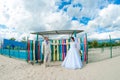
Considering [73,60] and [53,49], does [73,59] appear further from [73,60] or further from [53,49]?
[53,49]

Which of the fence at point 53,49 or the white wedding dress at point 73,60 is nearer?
the white wedding dress at point 73,60

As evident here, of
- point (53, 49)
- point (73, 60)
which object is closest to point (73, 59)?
point (73, 60)

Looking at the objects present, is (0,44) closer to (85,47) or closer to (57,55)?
(57,55)

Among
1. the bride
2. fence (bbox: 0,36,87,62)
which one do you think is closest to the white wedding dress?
the bride

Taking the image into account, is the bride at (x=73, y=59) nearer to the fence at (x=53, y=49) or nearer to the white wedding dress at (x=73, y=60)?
the white wedding dress at (x=73, y=60)

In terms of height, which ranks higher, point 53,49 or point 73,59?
point 53,49

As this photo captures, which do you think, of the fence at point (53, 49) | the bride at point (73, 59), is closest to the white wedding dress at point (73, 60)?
the bride at point (73, 59)

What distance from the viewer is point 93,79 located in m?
6.08

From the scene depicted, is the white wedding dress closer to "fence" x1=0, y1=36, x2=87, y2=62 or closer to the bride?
the bride

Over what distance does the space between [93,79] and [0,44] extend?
21.7m

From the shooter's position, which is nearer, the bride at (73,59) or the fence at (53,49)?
the bride at (73,59)

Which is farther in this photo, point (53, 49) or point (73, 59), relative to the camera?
point (53, 49)

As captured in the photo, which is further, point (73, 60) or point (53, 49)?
point (53, 49)

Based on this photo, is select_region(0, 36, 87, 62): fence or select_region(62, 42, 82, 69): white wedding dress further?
select_region(0, 36, 87, 62): fence
